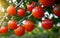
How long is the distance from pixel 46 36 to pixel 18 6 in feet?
10.1

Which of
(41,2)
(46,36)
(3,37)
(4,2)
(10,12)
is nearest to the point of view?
(41,2)

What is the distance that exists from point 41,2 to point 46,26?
0.14 m

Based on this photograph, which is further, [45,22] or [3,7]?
[3,7]

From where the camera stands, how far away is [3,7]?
1.68 m

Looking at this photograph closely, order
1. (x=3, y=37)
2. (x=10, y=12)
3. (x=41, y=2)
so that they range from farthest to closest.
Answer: (x=3, y=37) < (x=10, y=12) < (x=41, y=2)

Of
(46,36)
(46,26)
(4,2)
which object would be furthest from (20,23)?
(46,36)

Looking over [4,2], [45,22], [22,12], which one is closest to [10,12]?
[22,12]

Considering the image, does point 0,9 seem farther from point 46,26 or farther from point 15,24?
point 46,26

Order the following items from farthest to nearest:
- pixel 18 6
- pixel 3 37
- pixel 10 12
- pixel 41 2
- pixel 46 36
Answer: pixel 3 37, pixel 46 36, pixel 18 6, pixel 10 12, pixel 41 2

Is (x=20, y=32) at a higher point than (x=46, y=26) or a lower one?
lower

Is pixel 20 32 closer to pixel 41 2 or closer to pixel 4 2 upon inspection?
pixel 41 2

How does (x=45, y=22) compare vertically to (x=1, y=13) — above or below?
above

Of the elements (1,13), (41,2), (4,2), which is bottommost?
(1,13)

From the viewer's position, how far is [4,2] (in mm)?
1623
